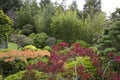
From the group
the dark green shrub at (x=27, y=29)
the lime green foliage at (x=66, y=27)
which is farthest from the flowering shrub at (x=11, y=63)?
the dark green shrub at (x=27, y=29)

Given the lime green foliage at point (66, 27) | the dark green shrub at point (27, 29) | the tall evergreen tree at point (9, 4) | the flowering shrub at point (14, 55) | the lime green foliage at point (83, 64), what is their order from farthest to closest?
the tall evergreen tree at point (9, 4)
the dark green shrub at point (27, 29)
the lime green foliage at point (66, 27)
the flowering shrub at point (14, 55)
the lime green foliage at point (83, 64)

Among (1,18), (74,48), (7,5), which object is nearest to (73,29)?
(1,18)

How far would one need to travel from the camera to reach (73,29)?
875 inches

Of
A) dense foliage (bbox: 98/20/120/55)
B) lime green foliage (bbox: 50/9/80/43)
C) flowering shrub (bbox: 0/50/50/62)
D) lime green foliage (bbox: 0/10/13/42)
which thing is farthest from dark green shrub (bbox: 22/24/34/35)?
dense foliage (bbox: 98/20/120/55)

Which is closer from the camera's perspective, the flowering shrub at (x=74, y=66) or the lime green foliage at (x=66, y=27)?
the flowering shrub at (x=74, y=66)

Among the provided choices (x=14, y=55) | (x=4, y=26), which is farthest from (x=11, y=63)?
(x=4, y=26)

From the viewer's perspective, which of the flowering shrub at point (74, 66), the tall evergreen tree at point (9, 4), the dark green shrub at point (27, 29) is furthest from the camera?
the tall evergreen tree at point (9, 4)

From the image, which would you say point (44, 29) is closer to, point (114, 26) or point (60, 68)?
point (114, 26)

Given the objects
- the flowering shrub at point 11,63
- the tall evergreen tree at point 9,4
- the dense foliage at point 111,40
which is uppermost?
the tall evergreen tree at point 9,4

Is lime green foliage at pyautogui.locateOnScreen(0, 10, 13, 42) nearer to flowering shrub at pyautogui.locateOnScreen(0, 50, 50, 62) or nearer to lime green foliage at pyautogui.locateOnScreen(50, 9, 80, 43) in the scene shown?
flowering shrub at pyautogui.locateOnScreen(0, 50, 50, 62)

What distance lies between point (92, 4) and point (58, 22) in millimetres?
9410

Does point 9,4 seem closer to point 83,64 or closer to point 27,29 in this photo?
point 27,29

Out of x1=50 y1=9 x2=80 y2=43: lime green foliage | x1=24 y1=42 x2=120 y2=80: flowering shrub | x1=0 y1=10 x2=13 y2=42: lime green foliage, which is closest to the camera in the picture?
x1=24 y1=42 x2=120 y2=80: flowering shrub

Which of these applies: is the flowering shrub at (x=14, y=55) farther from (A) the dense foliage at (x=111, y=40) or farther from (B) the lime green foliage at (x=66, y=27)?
(B) the lime green foliage at (x=66, y=27)
